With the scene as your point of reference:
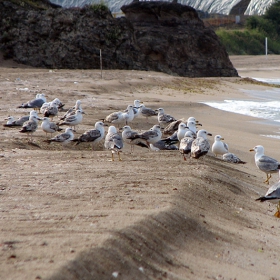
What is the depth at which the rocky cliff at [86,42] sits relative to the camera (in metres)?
29.4

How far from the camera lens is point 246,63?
53.2 metres

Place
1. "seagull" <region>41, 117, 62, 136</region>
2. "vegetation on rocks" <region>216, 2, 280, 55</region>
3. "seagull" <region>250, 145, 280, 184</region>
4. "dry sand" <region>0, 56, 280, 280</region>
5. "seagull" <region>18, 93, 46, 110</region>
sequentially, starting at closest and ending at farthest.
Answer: "dry sand" <region>0, 56, 280, 280</region>, "seagull" <region>250, 145, 280, 184</region>, "seagull" <region>41, 117, 62, 136</region>, "seagull" <region>18, 93, 46, 110</region>, "vegetation on rocks" <region>216, 2, 280, 55</region>

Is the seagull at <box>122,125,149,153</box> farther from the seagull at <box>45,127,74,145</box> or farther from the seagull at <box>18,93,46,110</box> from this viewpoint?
the seagull at <box>18,93,46,110</box>

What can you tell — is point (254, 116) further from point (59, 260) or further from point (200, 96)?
point (59, 260)

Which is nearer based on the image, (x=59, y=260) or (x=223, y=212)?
(x=59, y=260)

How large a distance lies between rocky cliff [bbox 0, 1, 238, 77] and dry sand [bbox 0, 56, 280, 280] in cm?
1769

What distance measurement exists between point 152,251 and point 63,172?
9.43ft

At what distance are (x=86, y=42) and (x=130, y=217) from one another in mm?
24749

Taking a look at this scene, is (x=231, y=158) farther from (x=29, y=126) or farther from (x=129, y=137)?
(x=29, y=126)

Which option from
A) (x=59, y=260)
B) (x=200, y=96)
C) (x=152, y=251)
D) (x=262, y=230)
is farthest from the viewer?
(x=200, y=96)

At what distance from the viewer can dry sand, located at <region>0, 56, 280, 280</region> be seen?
516 cm

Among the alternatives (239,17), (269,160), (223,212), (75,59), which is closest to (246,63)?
(239,17)

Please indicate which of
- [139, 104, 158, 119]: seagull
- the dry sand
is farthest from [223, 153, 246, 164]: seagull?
[139, 104, 158, 119]: seagull

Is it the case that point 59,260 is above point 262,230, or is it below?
above
